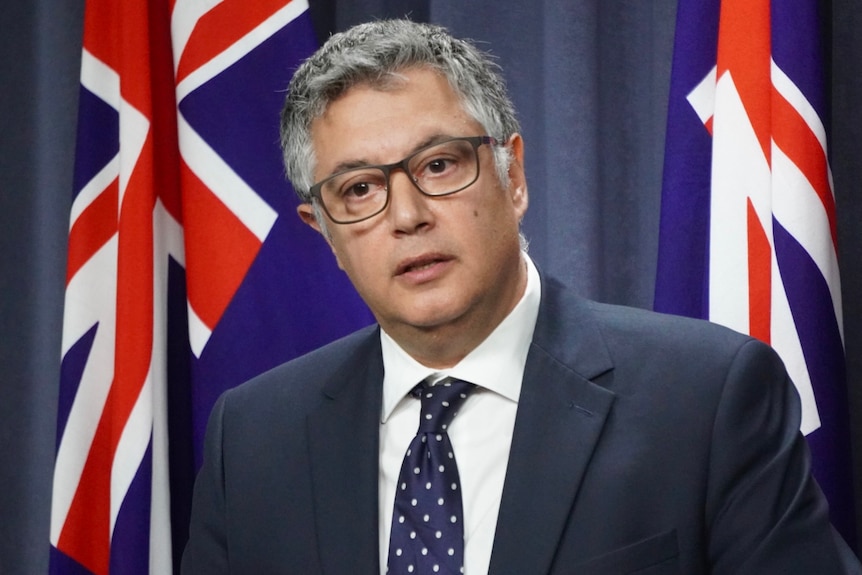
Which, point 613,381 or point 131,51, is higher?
point 131,51

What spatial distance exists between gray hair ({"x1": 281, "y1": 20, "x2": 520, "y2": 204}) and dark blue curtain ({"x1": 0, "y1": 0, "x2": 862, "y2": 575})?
746 millimetres

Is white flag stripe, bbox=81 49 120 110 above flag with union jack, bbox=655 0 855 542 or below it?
above

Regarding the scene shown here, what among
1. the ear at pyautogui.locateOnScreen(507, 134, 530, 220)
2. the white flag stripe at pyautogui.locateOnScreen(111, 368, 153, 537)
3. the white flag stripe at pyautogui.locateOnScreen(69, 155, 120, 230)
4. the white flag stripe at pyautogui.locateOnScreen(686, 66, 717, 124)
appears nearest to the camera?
the ear at pyautogui.locateOnScreen(507, 134, 530, 220)

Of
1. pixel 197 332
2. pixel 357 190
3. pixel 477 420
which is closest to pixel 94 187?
pixel 197 332

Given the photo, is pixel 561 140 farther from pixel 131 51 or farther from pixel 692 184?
pixel 131 51

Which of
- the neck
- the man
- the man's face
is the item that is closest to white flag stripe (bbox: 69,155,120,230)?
the man

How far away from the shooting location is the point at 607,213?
255 cm

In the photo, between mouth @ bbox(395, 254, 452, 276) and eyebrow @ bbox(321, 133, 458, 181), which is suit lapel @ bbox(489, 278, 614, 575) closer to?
mouth @ bbox(395, 254, 452, 276)

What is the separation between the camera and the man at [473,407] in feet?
5.02

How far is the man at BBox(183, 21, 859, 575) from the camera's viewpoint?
5.02ft

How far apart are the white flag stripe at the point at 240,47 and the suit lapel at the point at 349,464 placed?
74cm

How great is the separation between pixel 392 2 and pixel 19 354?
1.22 meters

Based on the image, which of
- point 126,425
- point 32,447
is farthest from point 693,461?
point 32,447

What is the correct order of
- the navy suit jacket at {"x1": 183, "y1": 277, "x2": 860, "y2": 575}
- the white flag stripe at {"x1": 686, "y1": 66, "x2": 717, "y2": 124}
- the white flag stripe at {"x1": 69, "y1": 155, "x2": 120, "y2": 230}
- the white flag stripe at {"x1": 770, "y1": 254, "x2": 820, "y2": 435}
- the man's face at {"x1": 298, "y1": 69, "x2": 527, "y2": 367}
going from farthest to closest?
1. the white flag stripe at {"x1": 69, "y1": 155, "x2": 120, "y2": 230}
2. the white flag stripe at {"x1": 686, "y1": 66, "x2": 717, "y2": 124}
3. the white flag stripe at {"x1": 770, "y1": 254, "x2": 820, "y2": 435}
4. the man's face at {"x1": 298, "y1": 69, "x2": 527, "y2": 367}
5. the navy suit jacket at {"x1": 183, "y1": 277, "x2": 860, "y2": 575}
